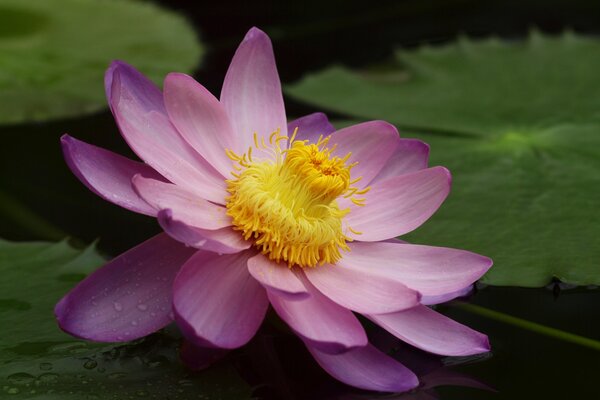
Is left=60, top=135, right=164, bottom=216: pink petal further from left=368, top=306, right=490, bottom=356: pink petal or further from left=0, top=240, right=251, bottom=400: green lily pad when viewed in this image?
left=368, top=306, right=490, bottom=356: pink petal

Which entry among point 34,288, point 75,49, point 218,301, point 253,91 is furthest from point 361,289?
point 75,49

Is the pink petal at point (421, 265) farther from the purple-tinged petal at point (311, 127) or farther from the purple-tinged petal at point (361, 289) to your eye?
the purple-tinged petal at point (311, 127)

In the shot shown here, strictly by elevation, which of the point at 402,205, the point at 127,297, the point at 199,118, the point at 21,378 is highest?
the point at 199,118

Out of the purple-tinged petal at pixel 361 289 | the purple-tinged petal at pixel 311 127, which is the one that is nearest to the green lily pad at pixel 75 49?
the purple-tinged petal at pixel 311 127

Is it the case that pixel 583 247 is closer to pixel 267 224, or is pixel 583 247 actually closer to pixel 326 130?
pixel 326 130

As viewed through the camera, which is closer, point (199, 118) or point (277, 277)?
point (277, 277)

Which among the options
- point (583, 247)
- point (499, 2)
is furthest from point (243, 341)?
point (499, 2)

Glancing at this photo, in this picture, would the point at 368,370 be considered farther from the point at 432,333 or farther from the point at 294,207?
the point at 294,207
